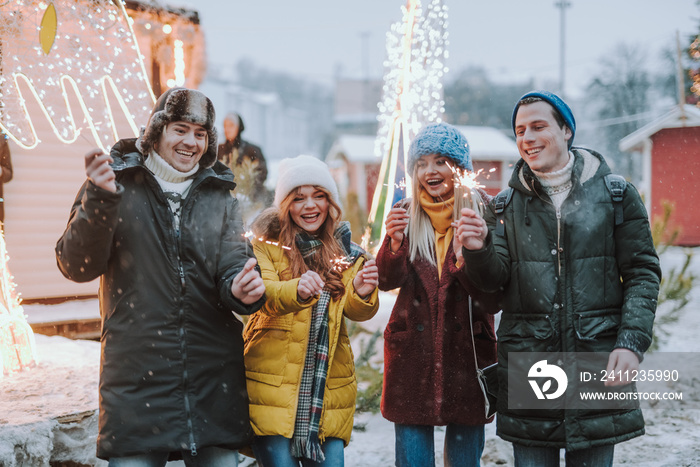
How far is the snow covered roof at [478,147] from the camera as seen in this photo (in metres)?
22.2

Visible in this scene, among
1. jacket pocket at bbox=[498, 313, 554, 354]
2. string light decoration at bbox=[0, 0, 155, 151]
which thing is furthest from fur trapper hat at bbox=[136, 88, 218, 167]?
string light decoration at bbox=[0, 0, 155, 151]

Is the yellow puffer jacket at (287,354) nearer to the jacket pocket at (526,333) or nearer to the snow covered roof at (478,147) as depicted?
the jacket pocket at (526,333)


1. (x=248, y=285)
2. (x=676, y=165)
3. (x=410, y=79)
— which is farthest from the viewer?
(x=676, y=165)

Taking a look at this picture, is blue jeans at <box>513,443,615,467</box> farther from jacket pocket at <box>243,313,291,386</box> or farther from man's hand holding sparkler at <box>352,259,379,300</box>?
jacket pocket at <box>243,313,291,386</box>

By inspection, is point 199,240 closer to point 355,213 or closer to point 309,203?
point 309,203

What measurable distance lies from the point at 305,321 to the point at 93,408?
1.49 meters

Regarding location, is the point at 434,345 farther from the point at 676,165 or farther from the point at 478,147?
the point at 478,147

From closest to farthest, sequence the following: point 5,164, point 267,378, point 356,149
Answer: point 267,378 → point 5,164 → point 356,149

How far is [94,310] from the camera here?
610 cm

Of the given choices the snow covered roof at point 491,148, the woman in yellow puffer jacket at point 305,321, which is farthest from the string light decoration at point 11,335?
the snow covered roof at point 491,148

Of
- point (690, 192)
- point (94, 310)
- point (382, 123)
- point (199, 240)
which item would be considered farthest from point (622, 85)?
point (199, 240)

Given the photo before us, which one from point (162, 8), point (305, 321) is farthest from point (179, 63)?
point (305, 321)

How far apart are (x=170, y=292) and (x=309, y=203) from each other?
81 centimetres

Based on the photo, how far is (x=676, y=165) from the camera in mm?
19312
